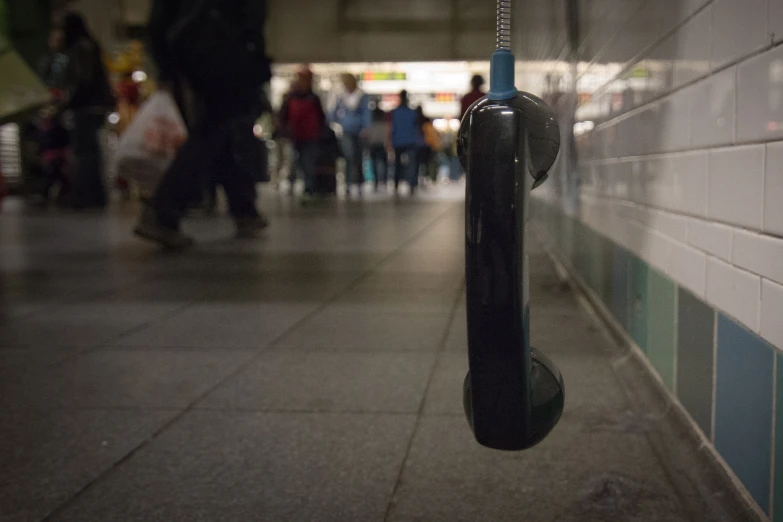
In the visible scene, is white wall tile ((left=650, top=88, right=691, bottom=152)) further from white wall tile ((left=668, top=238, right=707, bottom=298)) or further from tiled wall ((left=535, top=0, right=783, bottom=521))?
white wall tile ((left=668, top=238, right=707, bottom=298))

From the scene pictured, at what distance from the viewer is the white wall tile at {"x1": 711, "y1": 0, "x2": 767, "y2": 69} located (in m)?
1.66

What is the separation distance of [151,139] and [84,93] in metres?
4.79

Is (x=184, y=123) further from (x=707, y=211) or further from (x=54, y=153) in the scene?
(x=707, y=211)

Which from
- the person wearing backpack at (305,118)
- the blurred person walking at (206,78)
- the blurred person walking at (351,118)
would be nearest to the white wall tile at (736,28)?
the blurred person walking at (206,78)

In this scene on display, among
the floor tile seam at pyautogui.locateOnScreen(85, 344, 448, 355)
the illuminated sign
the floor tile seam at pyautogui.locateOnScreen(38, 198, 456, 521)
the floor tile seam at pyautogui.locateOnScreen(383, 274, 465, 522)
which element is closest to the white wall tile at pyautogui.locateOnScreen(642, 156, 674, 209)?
the floor tile seam at pyautogui.locateOnScreen(383, 274, 465, 522)

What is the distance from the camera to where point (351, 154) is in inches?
631

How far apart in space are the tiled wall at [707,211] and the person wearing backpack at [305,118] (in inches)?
389

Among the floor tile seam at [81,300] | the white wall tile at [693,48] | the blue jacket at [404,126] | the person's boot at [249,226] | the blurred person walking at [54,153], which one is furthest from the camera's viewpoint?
the blue jacket at [404,126]

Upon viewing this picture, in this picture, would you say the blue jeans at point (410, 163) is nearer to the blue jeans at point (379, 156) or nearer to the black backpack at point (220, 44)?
the blue jeans at point (379, 156)

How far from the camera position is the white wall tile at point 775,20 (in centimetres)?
154

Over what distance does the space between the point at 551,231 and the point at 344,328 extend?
3.06 m

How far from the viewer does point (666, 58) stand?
2443mm

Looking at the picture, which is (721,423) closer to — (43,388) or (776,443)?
(776,443)

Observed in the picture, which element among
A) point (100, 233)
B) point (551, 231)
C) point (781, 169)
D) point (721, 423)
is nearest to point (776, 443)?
point (721, 423)
